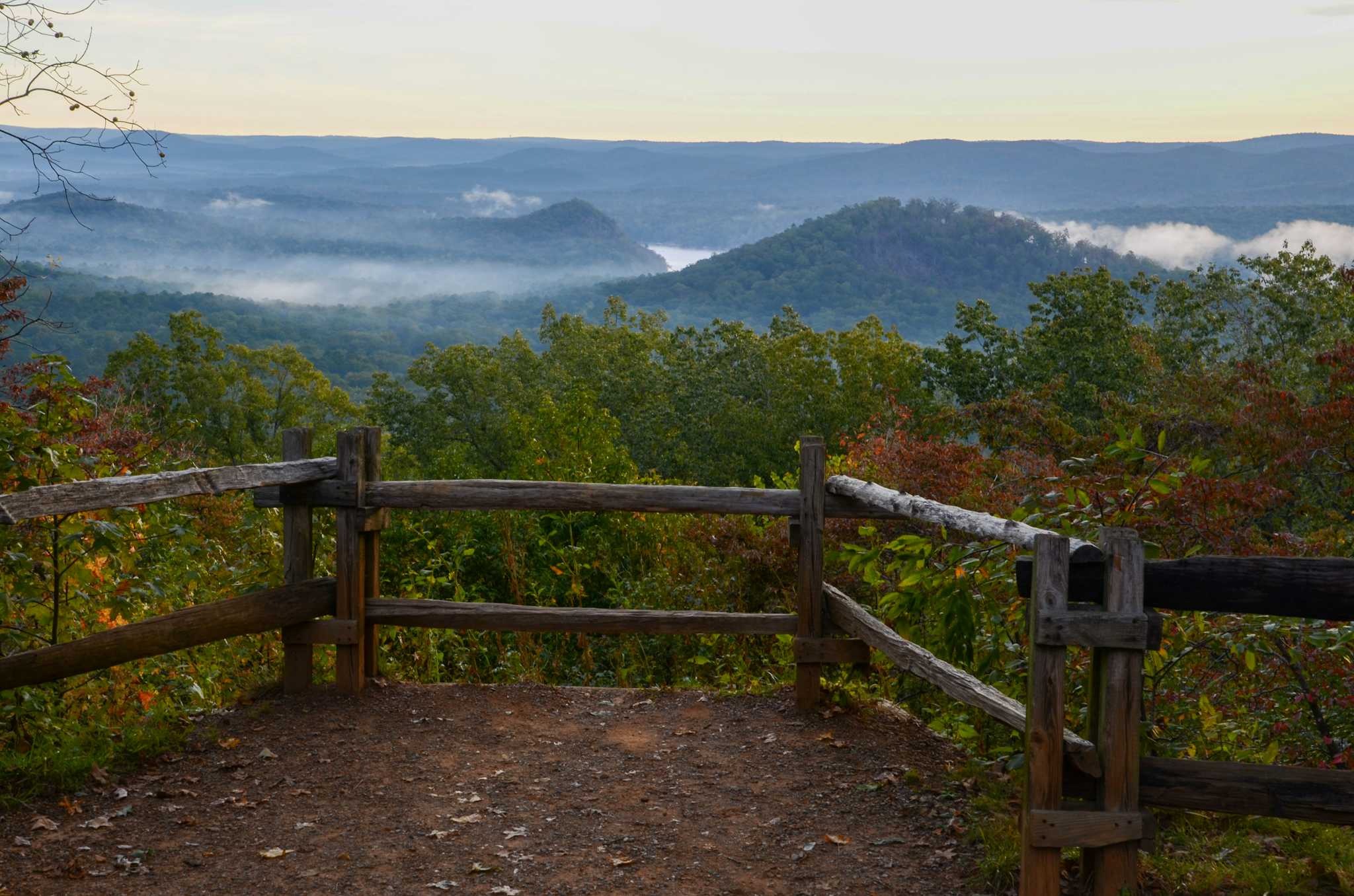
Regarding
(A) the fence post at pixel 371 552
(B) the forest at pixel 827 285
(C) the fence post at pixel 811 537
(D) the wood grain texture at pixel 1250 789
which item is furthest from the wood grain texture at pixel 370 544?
(B) the forest at pixel 827 285

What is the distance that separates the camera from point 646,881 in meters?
4.64

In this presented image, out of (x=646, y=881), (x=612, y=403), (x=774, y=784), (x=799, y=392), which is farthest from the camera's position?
(x=612, y=403)

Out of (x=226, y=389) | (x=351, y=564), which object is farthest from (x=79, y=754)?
(x=226, y=389)

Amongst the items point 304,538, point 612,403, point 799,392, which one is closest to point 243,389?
point 612,403

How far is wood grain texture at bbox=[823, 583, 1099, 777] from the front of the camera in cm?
399

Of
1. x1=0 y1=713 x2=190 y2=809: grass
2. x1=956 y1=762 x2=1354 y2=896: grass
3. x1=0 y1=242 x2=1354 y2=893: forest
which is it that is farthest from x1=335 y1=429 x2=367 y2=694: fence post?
x1=956 y1=762 x2=1354 y2=896: grass

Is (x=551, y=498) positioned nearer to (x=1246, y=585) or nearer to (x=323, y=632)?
(x=323, y=632)

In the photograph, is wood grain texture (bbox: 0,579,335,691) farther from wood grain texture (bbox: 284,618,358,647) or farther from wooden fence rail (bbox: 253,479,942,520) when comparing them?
wooden fence rail (bbox: 253,479,942,520)

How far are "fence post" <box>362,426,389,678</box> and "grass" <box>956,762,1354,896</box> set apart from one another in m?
3.62

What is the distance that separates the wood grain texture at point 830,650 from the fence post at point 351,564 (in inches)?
99.7

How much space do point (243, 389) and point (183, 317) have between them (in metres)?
5.65

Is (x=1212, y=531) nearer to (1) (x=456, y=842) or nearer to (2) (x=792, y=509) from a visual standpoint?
(2) (x=792, y=509)

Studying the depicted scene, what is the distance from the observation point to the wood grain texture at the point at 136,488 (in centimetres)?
465

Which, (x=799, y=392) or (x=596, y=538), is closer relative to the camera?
(x=596, y=538)
